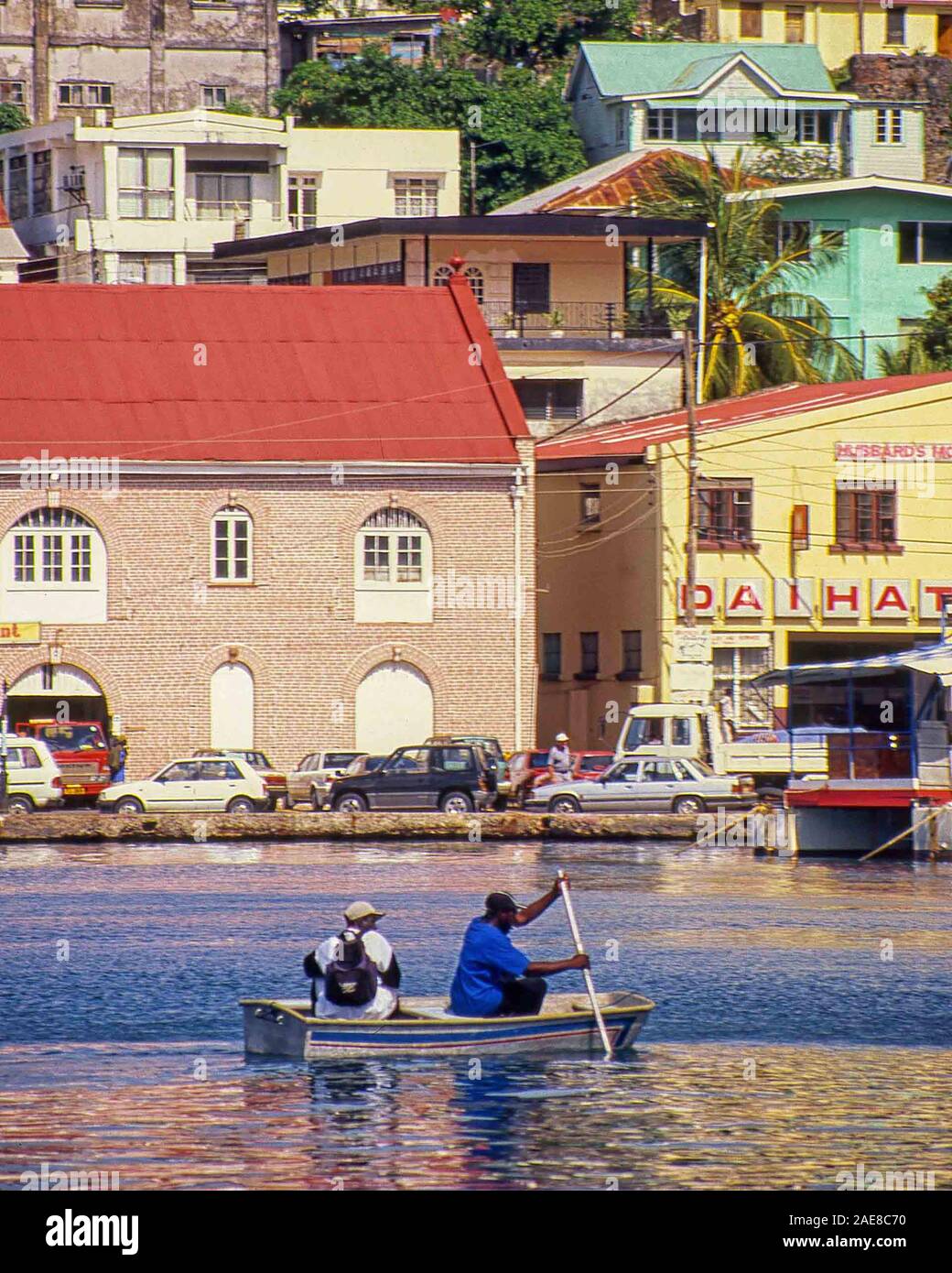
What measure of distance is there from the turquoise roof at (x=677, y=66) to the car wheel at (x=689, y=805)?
47.9 m

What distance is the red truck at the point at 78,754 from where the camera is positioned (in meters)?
51.4

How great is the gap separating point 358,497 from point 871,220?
3044 centimetres

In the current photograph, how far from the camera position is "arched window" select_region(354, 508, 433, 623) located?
57.3 m

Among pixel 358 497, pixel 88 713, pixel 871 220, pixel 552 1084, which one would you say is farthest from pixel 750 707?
pixel 552 1084

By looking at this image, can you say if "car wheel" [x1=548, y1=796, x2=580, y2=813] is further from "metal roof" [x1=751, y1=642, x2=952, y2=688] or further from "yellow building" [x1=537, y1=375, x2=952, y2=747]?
"yellow building" [x1=537, y1=375, x2=952, y2=747]

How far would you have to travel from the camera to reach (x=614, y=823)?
4894 centimetres

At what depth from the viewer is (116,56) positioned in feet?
318

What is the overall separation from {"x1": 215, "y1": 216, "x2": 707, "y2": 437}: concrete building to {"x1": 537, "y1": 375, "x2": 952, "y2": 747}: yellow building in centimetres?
1112

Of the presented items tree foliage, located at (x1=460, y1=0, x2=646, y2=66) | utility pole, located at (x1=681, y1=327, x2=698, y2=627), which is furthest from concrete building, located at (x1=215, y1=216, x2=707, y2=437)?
tree foliage, located at (x1=460, y1=0, x2=646, y2=66)

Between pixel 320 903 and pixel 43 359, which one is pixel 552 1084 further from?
pixel 43 359

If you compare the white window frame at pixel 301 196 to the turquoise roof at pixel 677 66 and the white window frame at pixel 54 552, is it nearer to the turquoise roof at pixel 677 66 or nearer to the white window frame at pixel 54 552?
the turquoise roof at pixel 677 66

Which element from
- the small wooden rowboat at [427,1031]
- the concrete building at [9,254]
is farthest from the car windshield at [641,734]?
the concrete building at [9,254]

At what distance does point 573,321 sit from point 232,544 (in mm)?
20682

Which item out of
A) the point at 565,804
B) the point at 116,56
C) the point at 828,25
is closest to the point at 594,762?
the point at 565,804
